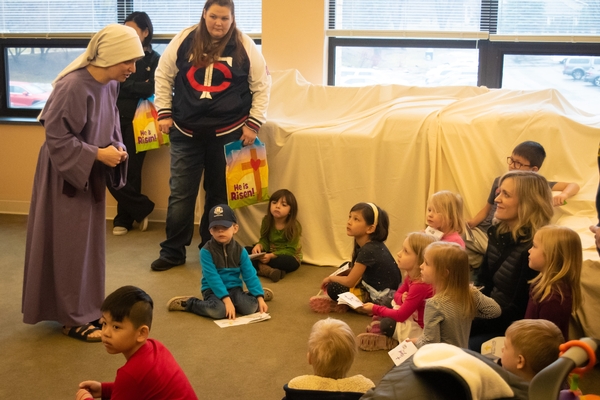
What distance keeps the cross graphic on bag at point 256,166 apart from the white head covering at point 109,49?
1342 millimetres

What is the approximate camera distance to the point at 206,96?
410cm

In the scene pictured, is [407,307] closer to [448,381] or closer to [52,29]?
[448,381]

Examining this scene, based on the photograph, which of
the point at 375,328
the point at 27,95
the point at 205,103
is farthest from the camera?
the point at 27,95

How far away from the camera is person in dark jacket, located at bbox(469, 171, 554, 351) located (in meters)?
2.90

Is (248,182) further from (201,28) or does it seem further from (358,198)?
(201,28)

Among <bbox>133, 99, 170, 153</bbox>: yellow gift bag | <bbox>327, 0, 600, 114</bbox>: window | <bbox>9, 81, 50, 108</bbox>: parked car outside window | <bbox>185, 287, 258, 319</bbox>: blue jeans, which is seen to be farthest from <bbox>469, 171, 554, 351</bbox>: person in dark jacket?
<bbox>9, 81, 50, 108</bbox>: parked car outside window

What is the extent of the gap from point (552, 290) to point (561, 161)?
5.16ft

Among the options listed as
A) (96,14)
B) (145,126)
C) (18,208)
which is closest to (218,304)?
(145,126)

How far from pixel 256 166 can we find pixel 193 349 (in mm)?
1505

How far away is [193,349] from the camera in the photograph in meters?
3.11

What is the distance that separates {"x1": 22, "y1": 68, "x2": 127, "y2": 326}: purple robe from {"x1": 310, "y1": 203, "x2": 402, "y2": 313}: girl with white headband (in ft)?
3.70

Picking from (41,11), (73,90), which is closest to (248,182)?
(73,90)

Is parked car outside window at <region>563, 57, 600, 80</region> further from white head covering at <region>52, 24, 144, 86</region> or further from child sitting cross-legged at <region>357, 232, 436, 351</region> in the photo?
white head covering at <region>52, 24, 144, 86</region>

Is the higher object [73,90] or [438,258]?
[73,90]
